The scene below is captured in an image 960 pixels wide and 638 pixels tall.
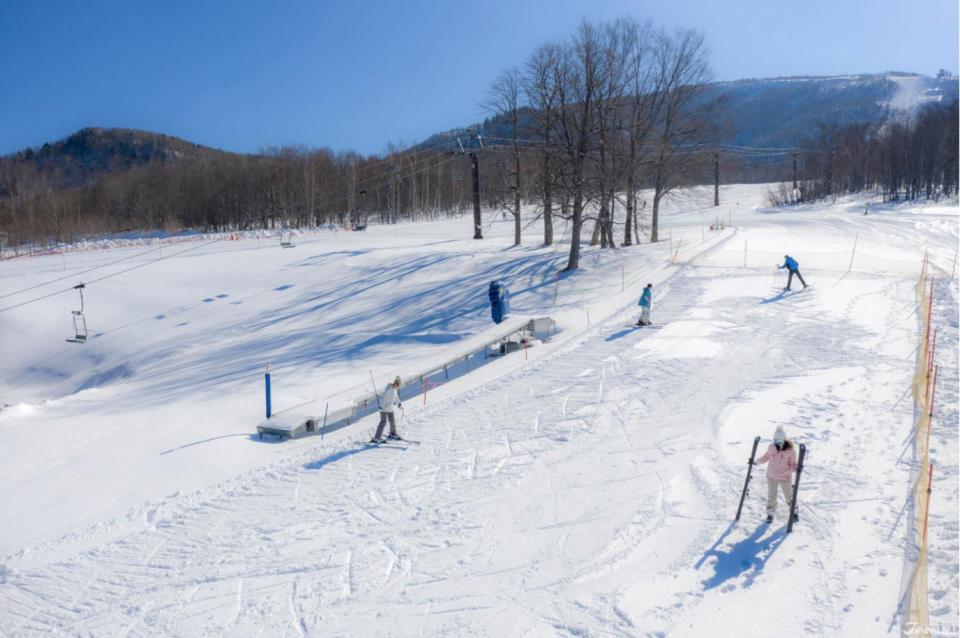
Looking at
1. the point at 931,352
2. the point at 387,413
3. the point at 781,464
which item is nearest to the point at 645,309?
the point at 931,352

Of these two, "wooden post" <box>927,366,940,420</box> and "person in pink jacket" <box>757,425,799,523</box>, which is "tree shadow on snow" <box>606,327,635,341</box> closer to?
"wooden post" <box>927,366,940,420</box>

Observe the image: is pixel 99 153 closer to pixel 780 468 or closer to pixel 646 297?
pixel 646 297

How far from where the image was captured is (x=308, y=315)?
29219 millimetres

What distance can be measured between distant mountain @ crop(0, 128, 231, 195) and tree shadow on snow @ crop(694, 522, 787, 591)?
183 meters

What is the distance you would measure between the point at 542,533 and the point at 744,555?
2.75 meters

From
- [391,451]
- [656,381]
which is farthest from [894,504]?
[391,451]

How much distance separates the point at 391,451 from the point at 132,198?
345 ft

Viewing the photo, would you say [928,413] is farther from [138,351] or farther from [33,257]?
[33,257]

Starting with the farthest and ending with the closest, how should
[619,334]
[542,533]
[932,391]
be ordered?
Result: [619,334] < [932,391] < [542,533]

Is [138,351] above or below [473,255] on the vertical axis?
below

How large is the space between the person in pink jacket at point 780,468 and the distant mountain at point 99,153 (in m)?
183

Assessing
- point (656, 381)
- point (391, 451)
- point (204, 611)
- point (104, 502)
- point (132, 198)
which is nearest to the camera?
point (204, 611)

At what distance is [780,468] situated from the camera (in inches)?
368

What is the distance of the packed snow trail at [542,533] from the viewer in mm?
8078
